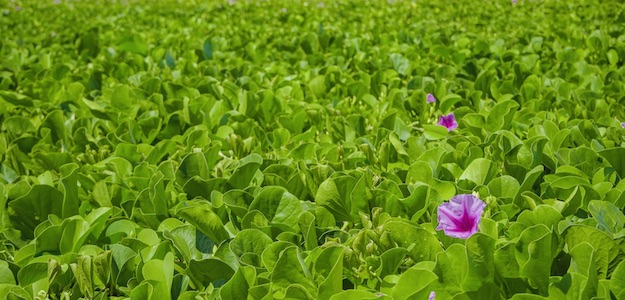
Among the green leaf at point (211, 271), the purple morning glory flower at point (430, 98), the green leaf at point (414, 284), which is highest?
the green leaf at point (414, 284)

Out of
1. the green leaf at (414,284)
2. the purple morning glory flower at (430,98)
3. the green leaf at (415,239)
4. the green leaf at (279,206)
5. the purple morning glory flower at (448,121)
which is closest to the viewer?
the green leaf at (414,284)

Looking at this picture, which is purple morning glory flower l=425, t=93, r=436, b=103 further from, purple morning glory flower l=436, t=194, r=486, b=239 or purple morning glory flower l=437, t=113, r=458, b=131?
purple morning glory flower l=436, t=194, r=486, b=239

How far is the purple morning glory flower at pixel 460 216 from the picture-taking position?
5.78ft

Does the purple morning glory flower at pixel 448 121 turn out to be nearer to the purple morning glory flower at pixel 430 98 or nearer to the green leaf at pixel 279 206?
the purple morning glory flower at pixel 430 98

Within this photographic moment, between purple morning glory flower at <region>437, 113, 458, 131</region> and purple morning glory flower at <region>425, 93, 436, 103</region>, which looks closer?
purple morning glory flower at <region>437, 113, 458, 131</region>

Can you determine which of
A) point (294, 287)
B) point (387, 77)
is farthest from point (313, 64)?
point (294, 287)

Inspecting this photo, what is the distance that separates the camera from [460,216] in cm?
177

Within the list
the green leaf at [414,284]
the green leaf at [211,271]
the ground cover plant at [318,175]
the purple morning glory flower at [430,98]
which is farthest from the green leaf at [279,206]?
the purple morning glory flower at [430,98]

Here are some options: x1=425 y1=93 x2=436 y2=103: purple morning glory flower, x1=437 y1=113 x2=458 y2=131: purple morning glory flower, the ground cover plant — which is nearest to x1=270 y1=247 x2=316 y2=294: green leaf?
the ground cover plant

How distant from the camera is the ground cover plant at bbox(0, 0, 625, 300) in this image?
160 cm

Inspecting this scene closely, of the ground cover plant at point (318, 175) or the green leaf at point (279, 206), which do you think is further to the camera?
the green leaf at point (279, 206)

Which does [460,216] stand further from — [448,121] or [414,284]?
[448,121]

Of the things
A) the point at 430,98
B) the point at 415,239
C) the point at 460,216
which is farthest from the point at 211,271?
the point at 430,98

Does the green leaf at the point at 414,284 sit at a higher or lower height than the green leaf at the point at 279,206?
higher
